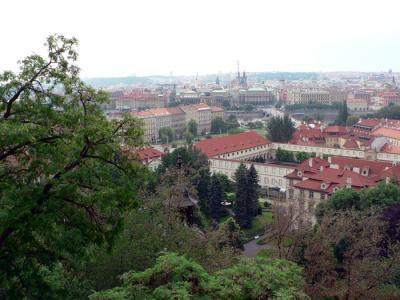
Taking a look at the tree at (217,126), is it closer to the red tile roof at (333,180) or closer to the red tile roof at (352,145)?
the red tile roof at (352,145)

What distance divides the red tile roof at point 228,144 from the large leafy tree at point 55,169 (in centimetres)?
3374

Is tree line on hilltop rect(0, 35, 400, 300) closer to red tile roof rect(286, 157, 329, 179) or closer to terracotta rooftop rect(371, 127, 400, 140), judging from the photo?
red tile roof rect(286, 157, 329, 179)

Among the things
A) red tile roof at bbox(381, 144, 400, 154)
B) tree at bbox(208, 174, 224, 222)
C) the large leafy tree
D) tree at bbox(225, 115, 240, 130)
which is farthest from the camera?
tree at bbox(225, 115, 240, 130)

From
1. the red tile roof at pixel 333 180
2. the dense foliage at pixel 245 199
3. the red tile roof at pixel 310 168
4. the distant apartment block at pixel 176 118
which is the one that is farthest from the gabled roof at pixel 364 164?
the distant apartment block at pixel 176 118

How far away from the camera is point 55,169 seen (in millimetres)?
7258

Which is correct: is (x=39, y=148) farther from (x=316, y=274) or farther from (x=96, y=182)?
(x=316, y=274)

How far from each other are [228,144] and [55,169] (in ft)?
123

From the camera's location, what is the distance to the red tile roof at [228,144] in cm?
4263

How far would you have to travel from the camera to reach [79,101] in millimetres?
8117

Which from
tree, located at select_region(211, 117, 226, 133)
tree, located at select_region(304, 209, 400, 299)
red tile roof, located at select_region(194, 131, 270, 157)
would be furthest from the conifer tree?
tree, located at select_region(211, 117, 226, 133)

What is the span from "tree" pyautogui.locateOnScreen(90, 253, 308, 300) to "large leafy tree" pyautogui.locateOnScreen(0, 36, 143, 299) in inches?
33.4

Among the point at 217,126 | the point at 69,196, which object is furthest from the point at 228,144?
the point at 69,196

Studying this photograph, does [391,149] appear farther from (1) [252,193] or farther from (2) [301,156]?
(1) [252,193]

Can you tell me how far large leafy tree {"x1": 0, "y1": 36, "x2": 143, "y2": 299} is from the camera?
Answer: 7266 mm
